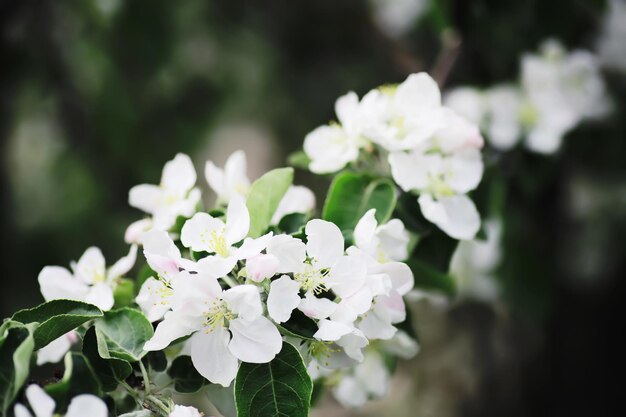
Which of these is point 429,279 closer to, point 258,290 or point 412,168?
point 412,168

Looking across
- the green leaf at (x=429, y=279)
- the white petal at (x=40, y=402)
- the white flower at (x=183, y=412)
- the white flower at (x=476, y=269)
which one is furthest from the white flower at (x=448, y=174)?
the white flower at (x=476, y=269)

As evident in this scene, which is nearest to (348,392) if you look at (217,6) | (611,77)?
(611,77)

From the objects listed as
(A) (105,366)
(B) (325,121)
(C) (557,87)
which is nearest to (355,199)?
(A) (105,366)

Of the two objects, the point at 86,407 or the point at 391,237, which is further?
the point at 391,237

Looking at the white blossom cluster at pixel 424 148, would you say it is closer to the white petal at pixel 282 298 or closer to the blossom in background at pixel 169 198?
the blossom in background at pixel 169 198

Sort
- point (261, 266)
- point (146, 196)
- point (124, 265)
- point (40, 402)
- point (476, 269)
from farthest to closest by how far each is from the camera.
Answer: point (476, 269) < point (146, 196) < point (124, 265) < point (261, 266) < point (40, 402)

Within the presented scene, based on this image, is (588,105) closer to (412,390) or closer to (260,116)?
(412,390)

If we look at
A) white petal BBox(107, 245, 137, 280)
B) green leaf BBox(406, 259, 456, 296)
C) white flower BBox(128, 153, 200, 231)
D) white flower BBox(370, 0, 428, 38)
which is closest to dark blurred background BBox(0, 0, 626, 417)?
white flower BBox(370, 0, 428, 38)
